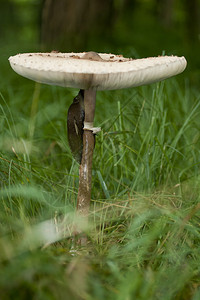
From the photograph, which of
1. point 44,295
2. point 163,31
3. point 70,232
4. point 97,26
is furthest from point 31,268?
point 163,31

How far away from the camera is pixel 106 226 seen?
2.15 metres

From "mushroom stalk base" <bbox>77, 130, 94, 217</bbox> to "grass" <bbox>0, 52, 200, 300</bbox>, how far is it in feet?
0.29

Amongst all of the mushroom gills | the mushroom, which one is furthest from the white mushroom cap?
the mushroom gills

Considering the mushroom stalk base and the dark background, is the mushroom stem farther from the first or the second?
the dark background

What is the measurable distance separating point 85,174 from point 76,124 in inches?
11.4

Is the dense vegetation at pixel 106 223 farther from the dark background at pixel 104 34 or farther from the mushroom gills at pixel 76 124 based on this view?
the dark background at pixel 104 34

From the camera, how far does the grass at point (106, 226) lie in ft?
4.34

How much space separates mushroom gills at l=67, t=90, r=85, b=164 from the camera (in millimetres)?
2047

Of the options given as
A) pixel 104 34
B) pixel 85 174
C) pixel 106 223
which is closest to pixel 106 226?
pixel 106 223

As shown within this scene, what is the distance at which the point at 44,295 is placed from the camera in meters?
1.24

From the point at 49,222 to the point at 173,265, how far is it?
2.31 feet

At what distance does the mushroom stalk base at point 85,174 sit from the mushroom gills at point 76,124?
0.15 ft

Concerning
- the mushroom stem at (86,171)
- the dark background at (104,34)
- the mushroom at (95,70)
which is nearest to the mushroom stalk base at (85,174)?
the mushroom stem at (86,171)

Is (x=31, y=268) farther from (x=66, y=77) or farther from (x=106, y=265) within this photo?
(x=66, y=77)
